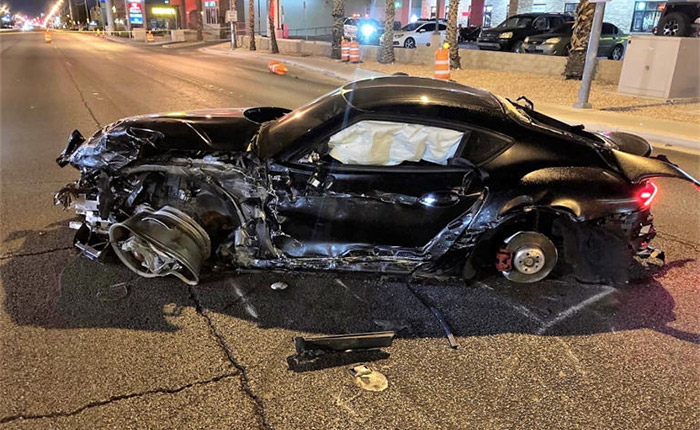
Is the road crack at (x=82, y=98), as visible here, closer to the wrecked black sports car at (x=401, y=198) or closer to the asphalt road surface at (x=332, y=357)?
the asphalt road surface at (x=332, y=357)

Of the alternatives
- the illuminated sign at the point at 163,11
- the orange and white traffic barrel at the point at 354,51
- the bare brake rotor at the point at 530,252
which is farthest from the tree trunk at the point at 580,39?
the illuminated sign at the point at 163,11

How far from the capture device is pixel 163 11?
66.1m

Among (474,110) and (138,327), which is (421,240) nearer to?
(474,110)

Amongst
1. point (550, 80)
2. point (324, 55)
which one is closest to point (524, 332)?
point (550, 80)

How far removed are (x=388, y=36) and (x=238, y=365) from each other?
19446mm

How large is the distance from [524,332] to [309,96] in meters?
10.6

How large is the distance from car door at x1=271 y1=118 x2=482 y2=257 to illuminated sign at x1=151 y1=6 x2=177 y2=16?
234 feet

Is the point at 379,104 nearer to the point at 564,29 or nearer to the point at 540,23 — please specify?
the point at 564,29

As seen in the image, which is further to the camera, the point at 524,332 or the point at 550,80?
the point at 550,80

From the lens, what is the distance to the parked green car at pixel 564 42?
1730 centimetres

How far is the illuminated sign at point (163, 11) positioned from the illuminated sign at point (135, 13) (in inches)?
114

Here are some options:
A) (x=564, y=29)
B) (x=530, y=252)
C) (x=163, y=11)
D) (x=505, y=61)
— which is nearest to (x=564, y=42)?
(x=564, y=29)

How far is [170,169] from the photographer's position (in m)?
3.81

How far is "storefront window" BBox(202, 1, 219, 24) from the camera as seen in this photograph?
52.0 meters
